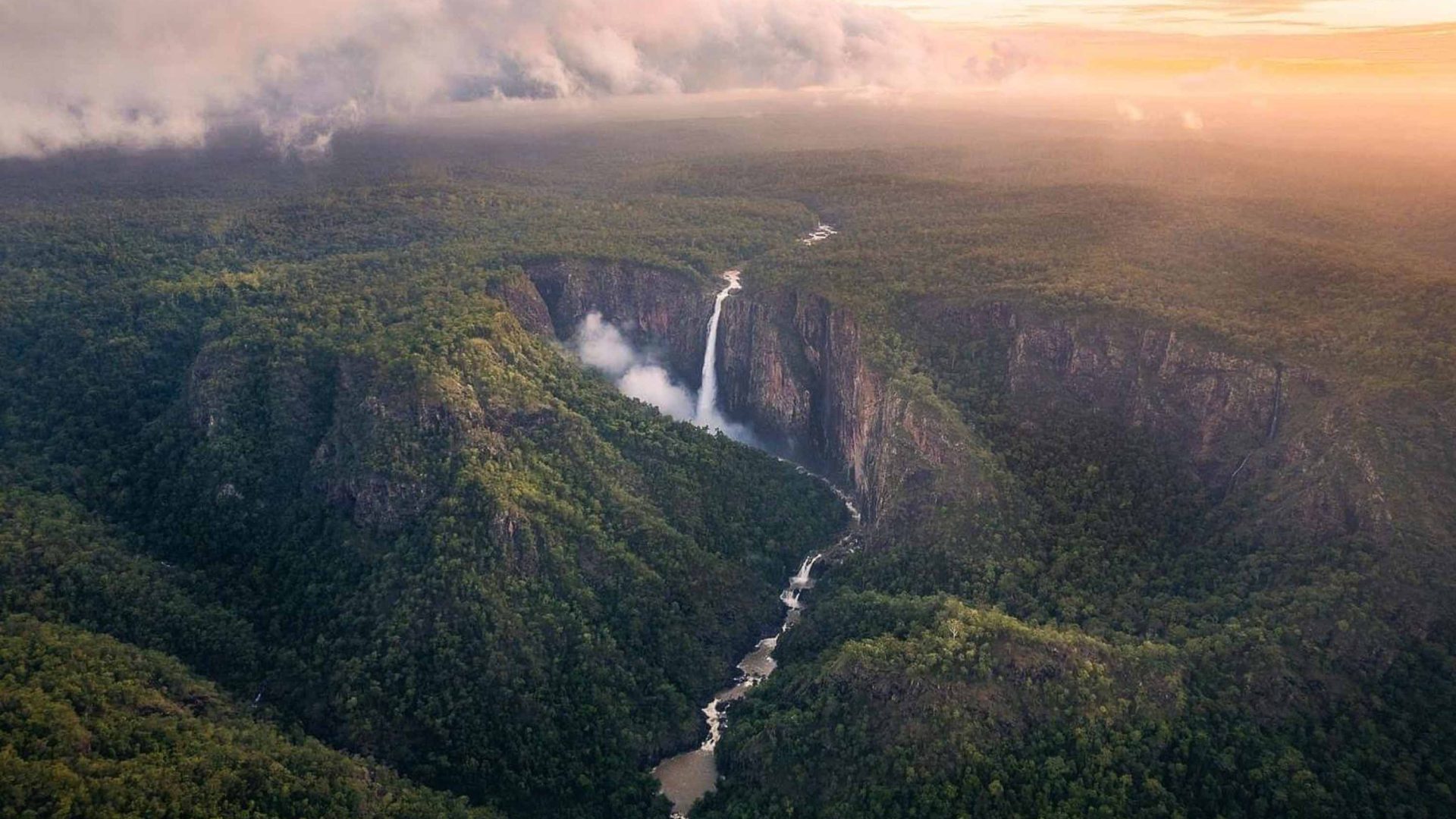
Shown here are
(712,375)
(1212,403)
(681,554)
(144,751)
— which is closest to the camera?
(144,751)

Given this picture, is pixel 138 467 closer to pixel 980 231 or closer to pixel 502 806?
pixel 502 806

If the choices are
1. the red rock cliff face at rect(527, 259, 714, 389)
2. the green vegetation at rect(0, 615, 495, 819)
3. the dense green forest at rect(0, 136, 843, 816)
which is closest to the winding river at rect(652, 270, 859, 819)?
the dense green forest at rect(0, 136, 843, 816)

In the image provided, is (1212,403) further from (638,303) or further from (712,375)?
(638,303)

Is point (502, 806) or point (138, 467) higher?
point (138, 467)

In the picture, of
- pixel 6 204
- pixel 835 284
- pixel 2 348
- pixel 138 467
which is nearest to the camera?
pixel 138 467

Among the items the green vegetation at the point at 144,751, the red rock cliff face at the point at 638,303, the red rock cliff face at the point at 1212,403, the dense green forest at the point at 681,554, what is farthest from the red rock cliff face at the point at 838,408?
the green vegetation at the point at 144,751

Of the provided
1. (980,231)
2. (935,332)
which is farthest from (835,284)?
(980,231)

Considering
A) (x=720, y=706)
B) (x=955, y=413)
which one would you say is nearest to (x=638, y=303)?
(x=955, y=413)

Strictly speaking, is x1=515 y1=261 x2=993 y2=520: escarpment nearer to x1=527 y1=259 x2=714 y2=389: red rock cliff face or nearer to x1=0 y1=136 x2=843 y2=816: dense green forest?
x1=527 y1=259 x2=714 y2=389: red rock cliff face
